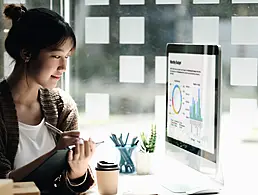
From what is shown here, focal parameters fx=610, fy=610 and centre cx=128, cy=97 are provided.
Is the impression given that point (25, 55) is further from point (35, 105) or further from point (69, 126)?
point (69, 126)

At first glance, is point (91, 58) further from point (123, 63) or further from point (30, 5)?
point (30, 5)

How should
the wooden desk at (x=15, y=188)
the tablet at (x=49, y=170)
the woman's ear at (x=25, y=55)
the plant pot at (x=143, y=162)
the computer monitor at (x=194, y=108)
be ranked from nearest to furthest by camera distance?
the wooden desk at (x=15, y=188) < the computer monitor at (x=194, y=108) < the tablet at (x=49, y=170) < the woman's ear at (x=25, y=55) < the plant pot at (x=143, y=162)

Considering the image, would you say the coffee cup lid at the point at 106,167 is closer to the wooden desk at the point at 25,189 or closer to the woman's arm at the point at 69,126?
the woman's arm at the point at 69,126

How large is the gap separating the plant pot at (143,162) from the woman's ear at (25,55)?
0.66m

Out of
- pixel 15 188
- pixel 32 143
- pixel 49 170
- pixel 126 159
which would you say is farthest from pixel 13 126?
pixel 15 188

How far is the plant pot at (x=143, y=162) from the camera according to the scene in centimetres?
274

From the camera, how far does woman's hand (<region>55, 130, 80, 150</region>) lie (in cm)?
240

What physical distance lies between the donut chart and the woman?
416mm

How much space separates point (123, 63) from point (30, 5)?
55 centimetres

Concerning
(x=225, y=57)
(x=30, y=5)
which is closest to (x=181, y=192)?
(x=225, y=57)

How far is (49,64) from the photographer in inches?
96.8

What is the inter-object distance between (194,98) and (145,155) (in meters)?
0.48

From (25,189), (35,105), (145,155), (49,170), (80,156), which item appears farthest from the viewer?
(145,155)

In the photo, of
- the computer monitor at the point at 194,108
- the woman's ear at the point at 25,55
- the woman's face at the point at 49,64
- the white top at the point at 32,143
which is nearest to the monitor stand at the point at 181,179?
the computer monitor at the point at 194,108
